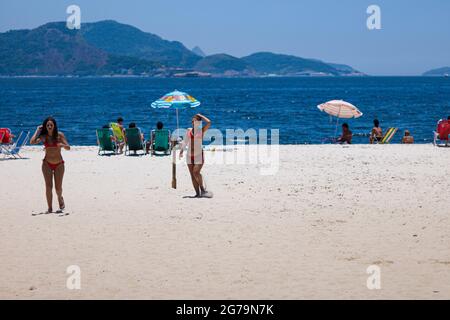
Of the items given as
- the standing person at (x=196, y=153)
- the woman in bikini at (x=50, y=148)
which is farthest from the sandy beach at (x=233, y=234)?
the woman in bikini at (x=50, y=148)

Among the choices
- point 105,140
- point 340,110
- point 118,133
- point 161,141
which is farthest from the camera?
point 340,110

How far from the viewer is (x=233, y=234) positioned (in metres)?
8.31

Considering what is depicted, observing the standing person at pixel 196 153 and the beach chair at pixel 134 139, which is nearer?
the standing person at pixel 196 153

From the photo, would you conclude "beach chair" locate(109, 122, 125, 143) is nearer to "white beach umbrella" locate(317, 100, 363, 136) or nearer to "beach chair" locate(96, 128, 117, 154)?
"beach chair" locate(96, 128, 117, 154)

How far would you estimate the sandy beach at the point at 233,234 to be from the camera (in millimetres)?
6262

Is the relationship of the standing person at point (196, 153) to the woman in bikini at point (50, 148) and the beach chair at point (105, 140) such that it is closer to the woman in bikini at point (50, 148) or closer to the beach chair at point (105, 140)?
the woman in bikini at point (50, 148)

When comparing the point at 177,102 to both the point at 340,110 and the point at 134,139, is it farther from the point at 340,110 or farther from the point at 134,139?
the point at 340,110

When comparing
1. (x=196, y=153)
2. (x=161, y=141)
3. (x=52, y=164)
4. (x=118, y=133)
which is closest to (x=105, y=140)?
(x=118, y=133)

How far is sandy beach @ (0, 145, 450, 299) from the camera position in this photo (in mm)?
6262

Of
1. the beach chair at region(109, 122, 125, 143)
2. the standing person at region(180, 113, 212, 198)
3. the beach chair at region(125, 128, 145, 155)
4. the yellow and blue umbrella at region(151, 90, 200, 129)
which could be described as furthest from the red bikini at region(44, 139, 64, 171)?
the beach chair at region(109, 122, 125, 143)

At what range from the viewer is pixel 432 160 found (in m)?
15.3
